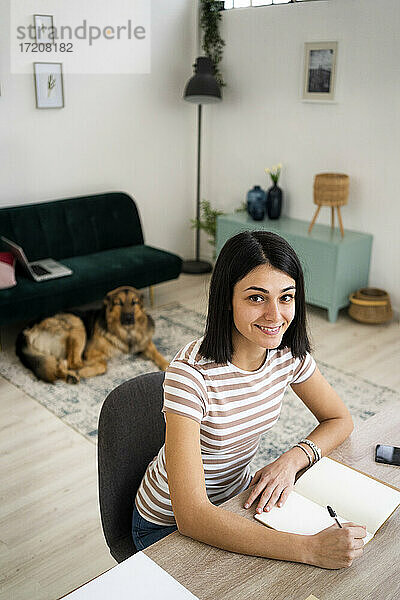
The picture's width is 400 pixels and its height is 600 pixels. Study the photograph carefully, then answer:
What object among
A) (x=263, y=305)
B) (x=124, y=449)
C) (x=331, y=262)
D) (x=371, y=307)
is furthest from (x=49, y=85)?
(x=263, y=305)

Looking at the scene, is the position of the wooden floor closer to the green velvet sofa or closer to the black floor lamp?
the green velvet sofa

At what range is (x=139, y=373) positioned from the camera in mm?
3559

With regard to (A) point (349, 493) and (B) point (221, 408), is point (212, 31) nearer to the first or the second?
(B) point (221, 408)

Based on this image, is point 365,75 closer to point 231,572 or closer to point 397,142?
point 397,142

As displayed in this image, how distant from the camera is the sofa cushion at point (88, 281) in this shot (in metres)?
3.71

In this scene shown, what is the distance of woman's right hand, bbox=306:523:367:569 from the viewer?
3.77ft

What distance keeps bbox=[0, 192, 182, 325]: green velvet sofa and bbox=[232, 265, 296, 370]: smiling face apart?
8.57 feet

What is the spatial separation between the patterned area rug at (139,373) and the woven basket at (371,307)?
74 cm

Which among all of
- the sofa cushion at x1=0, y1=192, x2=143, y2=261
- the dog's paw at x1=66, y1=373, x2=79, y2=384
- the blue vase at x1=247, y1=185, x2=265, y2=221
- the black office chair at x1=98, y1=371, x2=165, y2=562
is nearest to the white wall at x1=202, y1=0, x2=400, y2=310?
the blue vase at x1=247, y1=185, x2=265, y2=221

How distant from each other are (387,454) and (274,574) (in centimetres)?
51

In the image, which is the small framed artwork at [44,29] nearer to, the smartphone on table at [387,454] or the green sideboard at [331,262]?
the green sideboard at [331,262]

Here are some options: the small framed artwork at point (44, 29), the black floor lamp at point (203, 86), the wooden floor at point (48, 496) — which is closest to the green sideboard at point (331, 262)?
the wooden floor at point (48, 496)

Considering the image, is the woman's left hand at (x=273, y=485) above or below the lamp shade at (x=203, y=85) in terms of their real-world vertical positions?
below

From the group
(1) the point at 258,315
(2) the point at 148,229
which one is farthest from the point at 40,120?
(1) the point at 258,315
